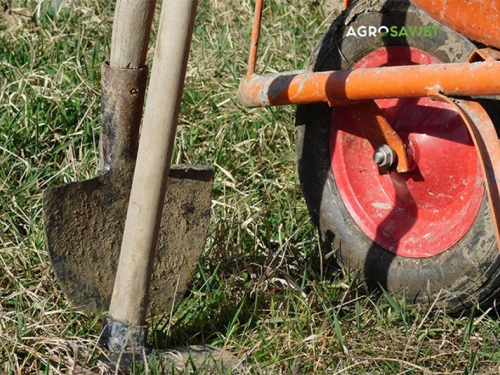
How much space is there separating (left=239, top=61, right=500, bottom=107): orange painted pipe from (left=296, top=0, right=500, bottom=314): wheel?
9.8 inches

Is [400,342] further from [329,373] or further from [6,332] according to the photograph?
[6,332]

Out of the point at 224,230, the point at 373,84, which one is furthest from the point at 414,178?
the point at 224,230

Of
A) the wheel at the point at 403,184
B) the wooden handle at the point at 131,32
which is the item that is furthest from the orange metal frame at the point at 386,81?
the wooden handle at the point at 131,32

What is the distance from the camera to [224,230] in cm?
282

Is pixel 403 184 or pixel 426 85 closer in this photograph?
pixel 426 85

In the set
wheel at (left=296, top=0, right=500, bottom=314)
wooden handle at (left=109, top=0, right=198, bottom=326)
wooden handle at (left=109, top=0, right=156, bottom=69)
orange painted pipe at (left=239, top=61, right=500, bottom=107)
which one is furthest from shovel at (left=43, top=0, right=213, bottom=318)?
wheel at (left=296, top=0, right=500, bottom=314)

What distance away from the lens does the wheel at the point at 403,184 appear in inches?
96.1

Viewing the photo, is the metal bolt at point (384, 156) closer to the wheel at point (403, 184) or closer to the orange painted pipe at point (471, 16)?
the wheel at point (403, 184)

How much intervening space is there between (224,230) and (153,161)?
2.40ft

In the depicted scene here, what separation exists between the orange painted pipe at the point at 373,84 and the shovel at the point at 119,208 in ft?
0.95

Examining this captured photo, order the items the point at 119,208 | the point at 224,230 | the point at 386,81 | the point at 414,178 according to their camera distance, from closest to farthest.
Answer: the point at 386,81 → the point at 119,208 → the point at 414,178 → the point at 224,230

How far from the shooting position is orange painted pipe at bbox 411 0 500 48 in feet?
6.97

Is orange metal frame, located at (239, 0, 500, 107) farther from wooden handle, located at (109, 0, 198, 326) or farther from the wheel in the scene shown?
wooden handle, located at (109, 0, 198, 326)

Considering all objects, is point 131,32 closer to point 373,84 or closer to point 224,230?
point 373,84
